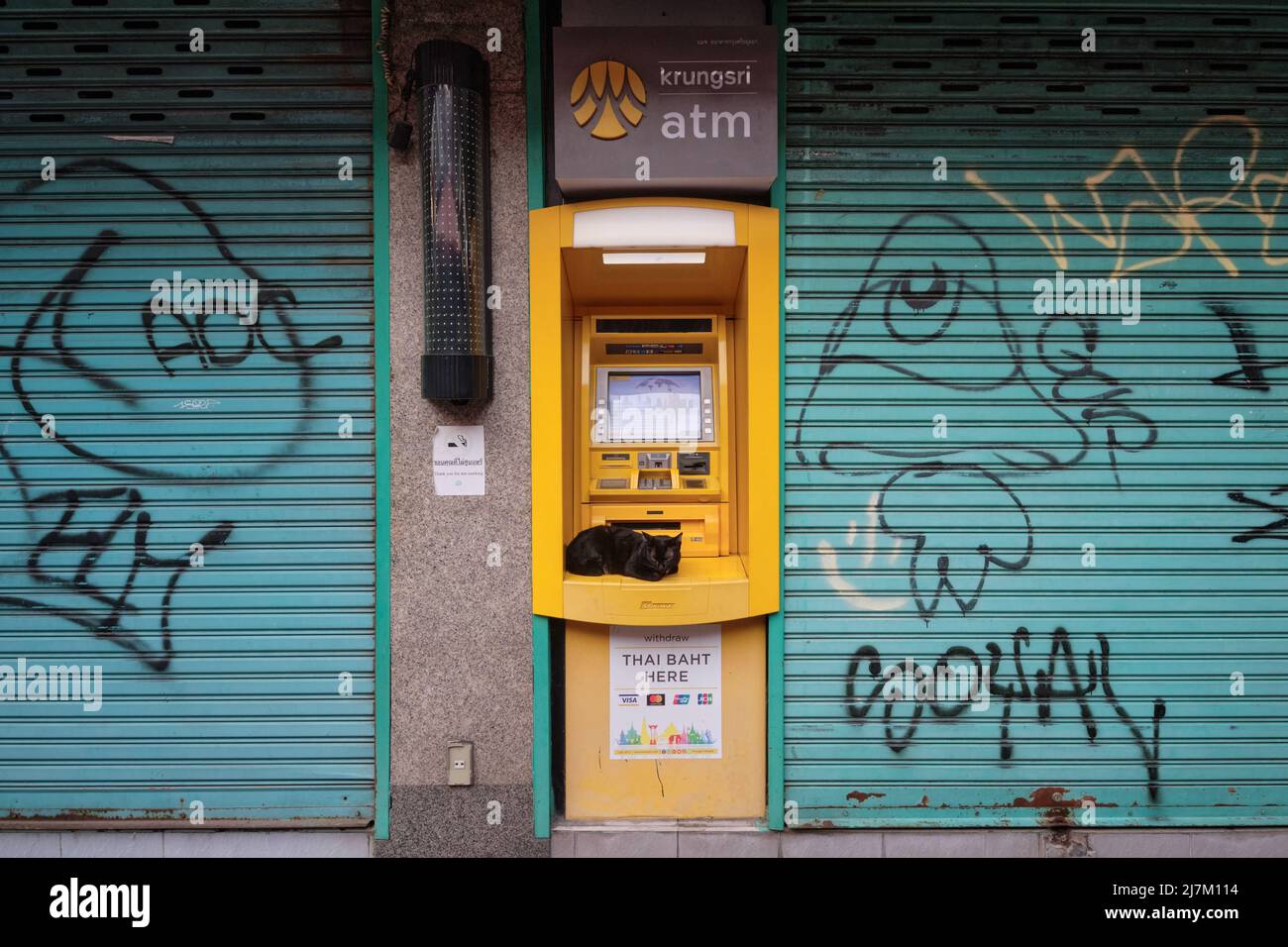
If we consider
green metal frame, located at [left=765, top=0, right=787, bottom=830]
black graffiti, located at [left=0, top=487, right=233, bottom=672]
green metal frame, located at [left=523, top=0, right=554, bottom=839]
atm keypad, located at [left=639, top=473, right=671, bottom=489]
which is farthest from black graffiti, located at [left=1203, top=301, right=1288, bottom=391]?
black graffiti, located at [left=0, top=487, right=233, bottom=672]

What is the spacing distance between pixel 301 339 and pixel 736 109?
2.09 metres

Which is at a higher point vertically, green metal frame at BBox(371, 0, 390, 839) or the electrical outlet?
green metal frame at BBox(371, 0, 390, 839)

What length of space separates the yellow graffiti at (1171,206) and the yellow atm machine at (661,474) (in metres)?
1.25

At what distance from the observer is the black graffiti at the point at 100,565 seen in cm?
327

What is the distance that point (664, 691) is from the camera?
3.23 metres

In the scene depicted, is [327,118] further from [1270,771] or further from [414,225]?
[1270,771]

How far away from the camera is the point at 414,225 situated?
10.5 ft

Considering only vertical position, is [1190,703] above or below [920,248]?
below

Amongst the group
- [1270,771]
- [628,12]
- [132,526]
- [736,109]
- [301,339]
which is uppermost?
[628,12]

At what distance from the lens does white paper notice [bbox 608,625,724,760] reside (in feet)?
10.6

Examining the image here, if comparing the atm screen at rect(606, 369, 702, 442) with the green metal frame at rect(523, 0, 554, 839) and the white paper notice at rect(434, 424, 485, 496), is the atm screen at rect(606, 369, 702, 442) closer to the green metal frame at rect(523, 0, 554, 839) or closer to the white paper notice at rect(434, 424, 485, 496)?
the white paper notice at rect(434, 424, 485, 496)

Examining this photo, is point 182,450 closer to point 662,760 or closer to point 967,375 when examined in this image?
point 662,760

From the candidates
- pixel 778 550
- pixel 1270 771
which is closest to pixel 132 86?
pixel 778 550

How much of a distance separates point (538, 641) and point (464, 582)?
1.33ft
